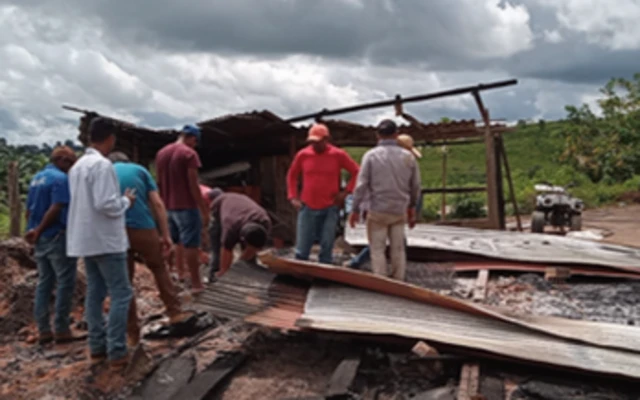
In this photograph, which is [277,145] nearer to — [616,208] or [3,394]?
[3,394]

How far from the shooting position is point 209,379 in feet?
12.5

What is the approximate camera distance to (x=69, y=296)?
195 inches

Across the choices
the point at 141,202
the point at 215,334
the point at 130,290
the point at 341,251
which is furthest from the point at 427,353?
the point at 341,251

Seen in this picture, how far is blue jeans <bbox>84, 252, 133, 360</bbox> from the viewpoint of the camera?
397 centimetres

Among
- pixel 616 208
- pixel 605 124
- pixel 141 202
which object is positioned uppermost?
pixel 605 124

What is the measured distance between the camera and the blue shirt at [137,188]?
445 cm

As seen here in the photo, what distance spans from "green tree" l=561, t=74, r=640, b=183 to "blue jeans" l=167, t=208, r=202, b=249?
1044 inches

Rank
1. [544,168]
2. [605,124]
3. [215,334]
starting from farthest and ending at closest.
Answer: [544,168]
[605,124]
[215,334]

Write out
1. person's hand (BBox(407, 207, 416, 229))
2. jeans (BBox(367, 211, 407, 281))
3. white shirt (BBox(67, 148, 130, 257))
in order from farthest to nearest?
person's hand (BBox(407, 207, 416, 229))
jeans (BBox(367, 211, 407, 281))
white shirt (BBox(67, 148, 130, 257))

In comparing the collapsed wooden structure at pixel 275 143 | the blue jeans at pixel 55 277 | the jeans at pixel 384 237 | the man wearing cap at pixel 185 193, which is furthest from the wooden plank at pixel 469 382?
the collapsed wooden structure at pixel 275 143

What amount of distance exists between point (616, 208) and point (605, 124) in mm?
9345

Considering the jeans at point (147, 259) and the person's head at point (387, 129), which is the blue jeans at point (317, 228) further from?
the jeans at point (147, 259)

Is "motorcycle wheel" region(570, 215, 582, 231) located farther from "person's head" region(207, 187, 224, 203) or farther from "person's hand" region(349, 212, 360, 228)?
"person's head" region(207, 187, 224, 203)

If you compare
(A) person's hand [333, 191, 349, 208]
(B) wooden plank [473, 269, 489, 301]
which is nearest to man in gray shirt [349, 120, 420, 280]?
(A) person's hand [333, 191, 349, 208]
